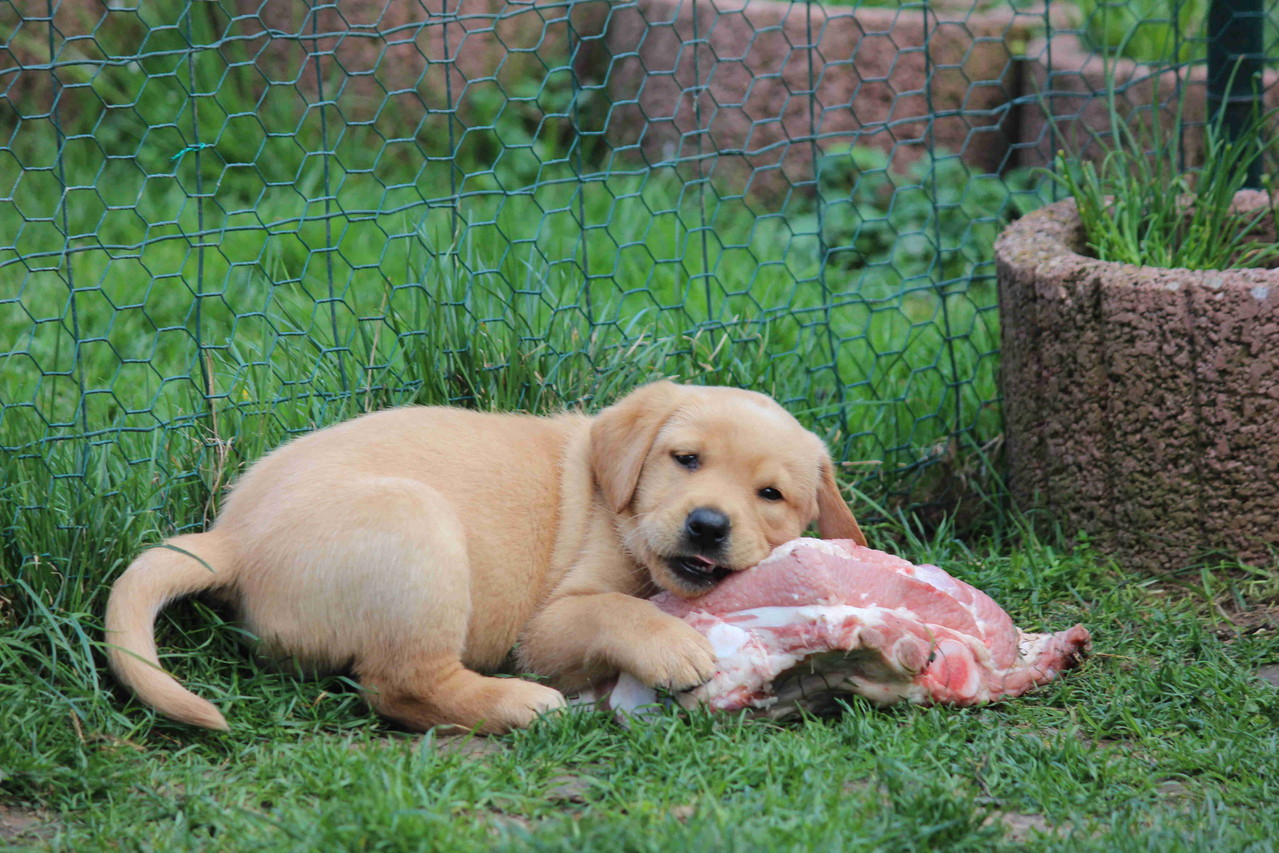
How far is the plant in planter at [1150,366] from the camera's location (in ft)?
13.3

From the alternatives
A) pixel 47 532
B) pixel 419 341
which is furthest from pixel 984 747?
pixel 47 532

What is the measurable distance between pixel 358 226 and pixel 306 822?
4208 mm

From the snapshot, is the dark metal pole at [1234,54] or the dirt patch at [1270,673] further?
the dark metal pole at [1234,54]

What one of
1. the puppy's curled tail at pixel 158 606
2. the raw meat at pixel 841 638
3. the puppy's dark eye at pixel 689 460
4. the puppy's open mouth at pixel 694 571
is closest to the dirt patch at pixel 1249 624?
the raw meat at pixel 841 638

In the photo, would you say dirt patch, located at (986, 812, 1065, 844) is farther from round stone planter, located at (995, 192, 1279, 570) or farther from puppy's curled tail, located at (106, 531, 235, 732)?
puppy's curled tail, located at (106, 531, 235, 732)

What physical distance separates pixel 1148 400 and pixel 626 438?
69.0 inches

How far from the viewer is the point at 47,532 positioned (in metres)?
3.59

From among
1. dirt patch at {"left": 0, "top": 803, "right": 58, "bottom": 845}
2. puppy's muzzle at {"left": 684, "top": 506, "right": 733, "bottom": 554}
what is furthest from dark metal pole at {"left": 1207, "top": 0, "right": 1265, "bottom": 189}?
dirt patch at {"left": 0, "top": 803, "right": 58, "bottom": 845}

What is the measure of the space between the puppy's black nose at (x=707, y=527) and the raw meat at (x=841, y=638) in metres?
0.13

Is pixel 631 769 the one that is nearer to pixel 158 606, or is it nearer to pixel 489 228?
pixel 158 606

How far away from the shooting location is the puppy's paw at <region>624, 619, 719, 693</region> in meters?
3.23

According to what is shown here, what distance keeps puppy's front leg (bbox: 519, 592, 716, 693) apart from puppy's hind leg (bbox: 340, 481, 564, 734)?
13 cm

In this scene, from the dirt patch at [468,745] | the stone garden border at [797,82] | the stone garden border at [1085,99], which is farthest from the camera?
the stone garden border at [797,82]

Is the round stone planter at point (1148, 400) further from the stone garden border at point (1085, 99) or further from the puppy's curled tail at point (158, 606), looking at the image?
the puppy's curled tail at point (158, 606)
